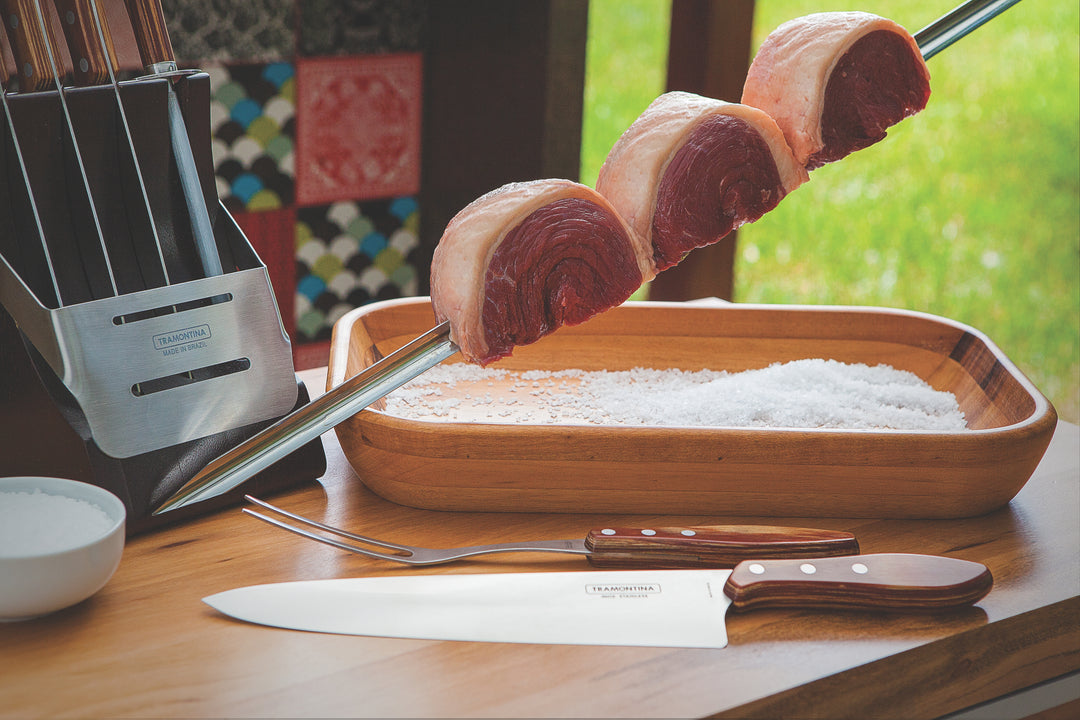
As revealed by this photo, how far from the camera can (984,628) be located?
2.50 feet

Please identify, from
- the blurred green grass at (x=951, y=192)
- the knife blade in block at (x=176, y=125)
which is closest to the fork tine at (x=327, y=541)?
the knife blade in block at (x=176, y=125)

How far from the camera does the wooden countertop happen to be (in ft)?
2.16

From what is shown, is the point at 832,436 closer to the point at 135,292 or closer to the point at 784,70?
the point at 784,70

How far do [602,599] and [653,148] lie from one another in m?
0.38

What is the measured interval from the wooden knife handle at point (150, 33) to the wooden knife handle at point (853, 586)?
2.01 ft

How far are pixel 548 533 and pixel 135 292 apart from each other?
0.38m

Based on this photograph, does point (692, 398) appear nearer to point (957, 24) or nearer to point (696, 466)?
point (696, 466)

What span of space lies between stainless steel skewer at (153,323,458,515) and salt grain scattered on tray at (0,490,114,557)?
0.32ft

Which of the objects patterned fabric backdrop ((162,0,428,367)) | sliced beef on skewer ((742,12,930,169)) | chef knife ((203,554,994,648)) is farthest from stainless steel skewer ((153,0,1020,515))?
patterned fabric backdrop ((162,0,428,367))

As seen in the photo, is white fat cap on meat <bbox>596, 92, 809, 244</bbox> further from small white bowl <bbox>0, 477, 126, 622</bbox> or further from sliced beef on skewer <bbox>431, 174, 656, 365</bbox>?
small white bowl <bbox>0, 477, 126, 622</bbox>

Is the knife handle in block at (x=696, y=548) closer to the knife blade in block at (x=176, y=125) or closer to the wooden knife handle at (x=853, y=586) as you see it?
the wooden knife handle at (x=853, y=586)

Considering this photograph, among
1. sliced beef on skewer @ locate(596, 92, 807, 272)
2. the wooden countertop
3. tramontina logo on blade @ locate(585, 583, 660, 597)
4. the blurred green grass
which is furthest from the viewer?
the blurred green grass

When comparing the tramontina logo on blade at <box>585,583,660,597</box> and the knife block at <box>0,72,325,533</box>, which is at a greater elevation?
the knife block at <box>0,72,325,533</box>

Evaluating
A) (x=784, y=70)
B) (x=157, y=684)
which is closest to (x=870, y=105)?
(x=784, y=70)
